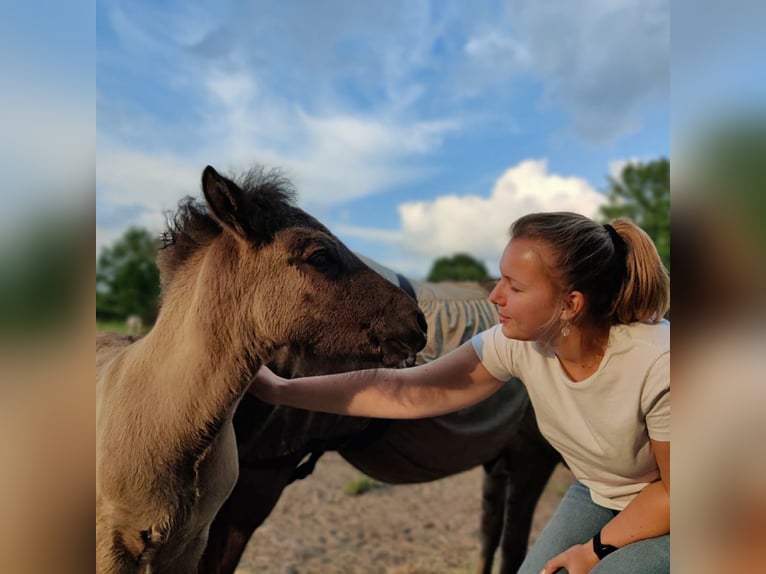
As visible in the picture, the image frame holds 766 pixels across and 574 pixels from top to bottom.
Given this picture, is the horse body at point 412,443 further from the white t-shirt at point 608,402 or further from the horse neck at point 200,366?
the white t-shirt at point 608,402

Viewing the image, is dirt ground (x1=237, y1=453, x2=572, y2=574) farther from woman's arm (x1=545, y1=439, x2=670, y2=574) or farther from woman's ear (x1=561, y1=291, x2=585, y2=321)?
woman's ear (x1=561, y1=291, x2=585, y2=321)

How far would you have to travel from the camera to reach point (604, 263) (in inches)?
63.1

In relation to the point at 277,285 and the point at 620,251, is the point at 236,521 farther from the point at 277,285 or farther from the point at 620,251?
the point at 620,251

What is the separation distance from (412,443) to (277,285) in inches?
51.3

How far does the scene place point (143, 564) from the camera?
1541mm

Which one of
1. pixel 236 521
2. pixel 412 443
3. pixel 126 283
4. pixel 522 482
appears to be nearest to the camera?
pixel 236 521

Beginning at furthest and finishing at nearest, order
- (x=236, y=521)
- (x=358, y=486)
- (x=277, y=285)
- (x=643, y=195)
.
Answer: (x=643, y=195), (x=358, y=486), (x=236, y=521), (x=277, y=285)

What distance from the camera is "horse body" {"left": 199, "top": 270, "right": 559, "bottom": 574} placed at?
210 cm

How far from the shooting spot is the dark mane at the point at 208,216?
5.15ft

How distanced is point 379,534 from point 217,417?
12.9ft

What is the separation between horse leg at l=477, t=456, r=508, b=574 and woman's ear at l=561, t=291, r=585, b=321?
2474 millimetres

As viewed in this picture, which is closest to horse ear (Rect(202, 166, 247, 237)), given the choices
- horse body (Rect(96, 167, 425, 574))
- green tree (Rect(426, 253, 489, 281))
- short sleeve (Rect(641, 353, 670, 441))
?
horse body (Rect(96, 167, 425, 574))

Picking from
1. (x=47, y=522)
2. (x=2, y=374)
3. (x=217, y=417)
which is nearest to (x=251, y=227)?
(x=217, y=417)

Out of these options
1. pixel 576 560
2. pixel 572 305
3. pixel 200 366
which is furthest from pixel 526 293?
pixel 200 366
